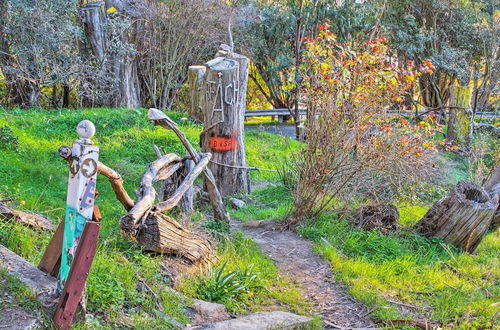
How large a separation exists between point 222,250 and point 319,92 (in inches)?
108

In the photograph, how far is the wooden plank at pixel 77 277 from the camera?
3.28 meters

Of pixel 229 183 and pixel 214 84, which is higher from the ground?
pixel 214 84

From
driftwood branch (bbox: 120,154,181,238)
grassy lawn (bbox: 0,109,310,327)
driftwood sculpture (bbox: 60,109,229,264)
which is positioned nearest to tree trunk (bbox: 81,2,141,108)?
grassy lawn (bbox: 0,109,310,327)

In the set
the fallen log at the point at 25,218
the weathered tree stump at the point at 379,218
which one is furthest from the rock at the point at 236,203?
the fallen log at the point at 25,218

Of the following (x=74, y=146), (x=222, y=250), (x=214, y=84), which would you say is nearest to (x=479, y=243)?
(x=222, y=250)

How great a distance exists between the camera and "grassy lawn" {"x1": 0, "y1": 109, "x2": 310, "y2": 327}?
4.06 metres

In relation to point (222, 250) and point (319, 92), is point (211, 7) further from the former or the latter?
point (222, 250)

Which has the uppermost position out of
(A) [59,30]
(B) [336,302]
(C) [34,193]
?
(A) [59,30]

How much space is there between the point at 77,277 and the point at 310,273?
301 centimetres

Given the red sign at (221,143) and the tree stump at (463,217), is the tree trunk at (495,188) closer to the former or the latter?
the tree stump at (463,217)

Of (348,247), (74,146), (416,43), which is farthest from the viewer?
(416,43)

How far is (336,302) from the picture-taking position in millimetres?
5145

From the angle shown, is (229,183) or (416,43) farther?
(416,43)

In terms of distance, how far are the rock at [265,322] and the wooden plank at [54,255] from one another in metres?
1.13
